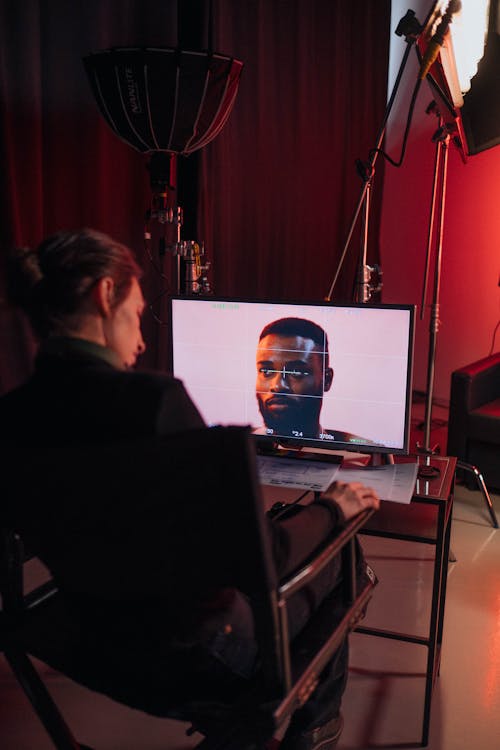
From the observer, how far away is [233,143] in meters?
3.66

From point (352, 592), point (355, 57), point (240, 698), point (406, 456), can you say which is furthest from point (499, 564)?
point (355, 57)

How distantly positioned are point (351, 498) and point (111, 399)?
0.52 metres

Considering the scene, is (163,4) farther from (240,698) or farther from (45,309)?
(240,698)

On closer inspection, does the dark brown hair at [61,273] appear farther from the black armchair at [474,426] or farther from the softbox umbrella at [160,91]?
the black armchair at [474,426]

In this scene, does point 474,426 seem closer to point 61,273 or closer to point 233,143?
point 233,143

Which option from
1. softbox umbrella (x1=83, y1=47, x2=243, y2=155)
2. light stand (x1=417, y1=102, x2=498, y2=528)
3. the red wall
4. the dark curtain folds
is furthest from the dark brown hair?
the red wall

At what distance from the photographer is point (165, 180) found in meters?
2.33

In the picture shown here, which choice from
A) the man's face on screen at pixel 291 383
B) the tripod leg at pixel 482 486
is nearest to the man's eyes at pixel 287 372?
the man's face on screen at pixel 291 383

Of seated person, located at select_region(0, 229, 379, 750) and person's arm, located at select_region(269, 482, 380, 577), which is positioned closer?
seated person, located at select_region(0, 229, 379, 750)

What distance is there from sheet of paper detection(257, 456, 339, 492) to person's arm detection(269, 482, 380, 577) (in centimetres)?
26

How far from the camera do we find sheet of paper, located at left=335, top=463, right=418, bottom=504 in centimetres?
150

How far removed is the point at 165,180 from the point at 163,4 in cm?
118

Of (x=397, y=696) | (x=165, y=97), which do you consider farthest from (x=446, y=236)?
(x=397, y=696)

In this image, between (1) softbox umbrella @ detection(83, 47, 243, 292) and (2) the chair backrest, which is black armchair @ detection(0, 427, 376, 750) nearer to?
(2) the chair backrest
